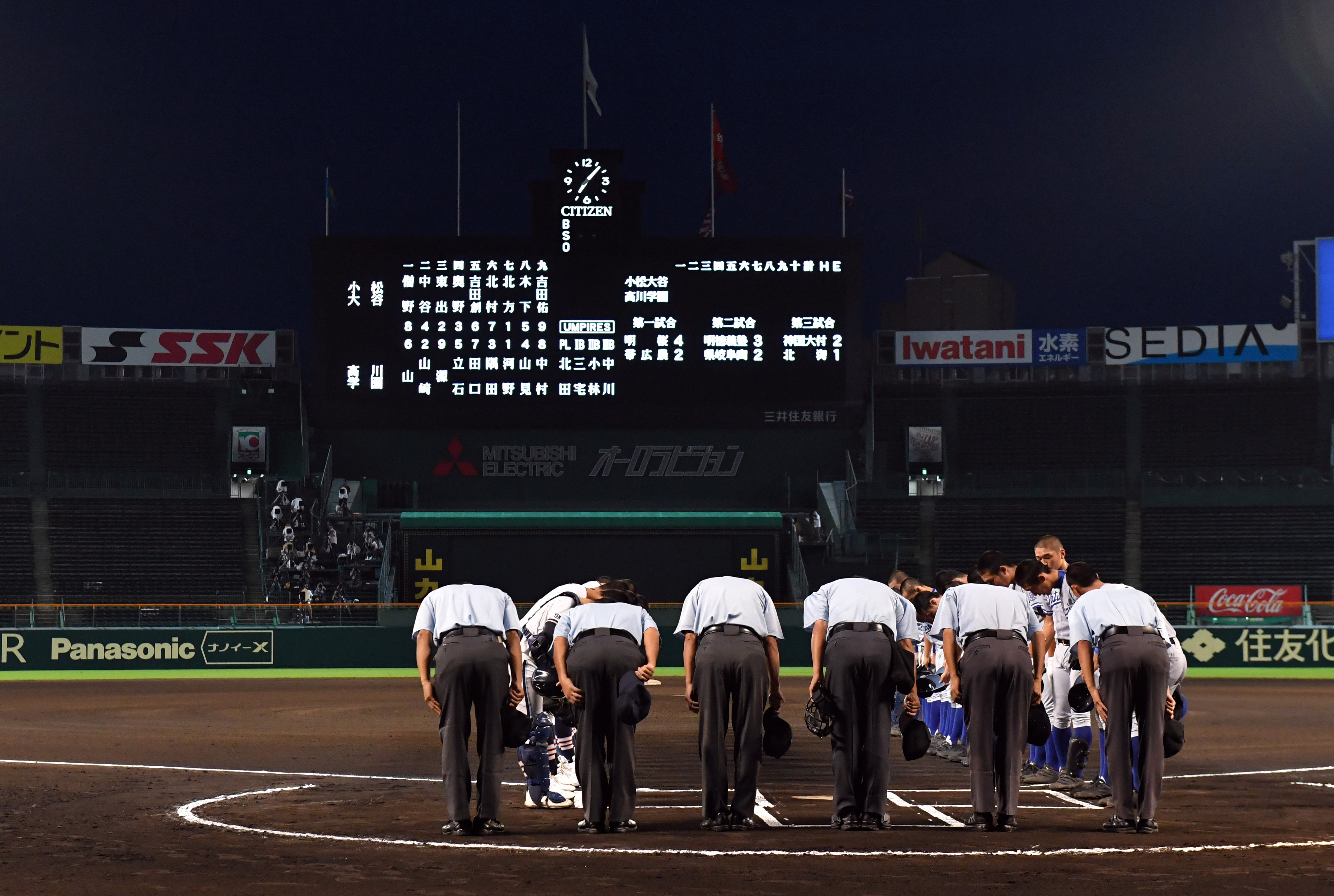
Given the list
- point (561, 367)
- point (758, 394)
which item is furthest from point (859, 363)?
point (561, 367)

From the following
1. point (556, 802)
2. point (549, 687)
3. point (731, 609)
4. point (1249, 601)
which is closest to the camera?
point (731, 609)

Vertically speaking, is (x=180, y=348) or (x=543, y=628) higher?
(x=180, y=348)

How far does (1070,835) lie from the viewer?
10117 mm

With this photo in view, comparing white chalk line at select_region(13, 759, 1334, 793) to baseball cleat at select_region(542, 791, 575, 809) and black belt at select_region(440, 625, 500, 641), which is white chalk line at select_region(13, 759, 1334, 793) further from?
black belt at select_region(440, 625, 500, 641)

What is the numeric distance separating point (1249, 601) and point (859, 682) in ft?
85.5

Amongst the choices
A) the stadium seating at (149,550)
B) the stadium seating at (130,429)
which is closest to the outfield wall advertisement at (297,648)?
the stadium seating at (149,550)

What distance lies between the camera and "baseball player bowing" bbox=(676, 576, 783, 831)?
10383mm

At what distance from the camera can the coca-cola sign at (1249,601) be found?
33.1 meters

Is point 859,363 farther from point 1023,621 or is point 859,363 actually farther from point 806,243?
point 1023,621

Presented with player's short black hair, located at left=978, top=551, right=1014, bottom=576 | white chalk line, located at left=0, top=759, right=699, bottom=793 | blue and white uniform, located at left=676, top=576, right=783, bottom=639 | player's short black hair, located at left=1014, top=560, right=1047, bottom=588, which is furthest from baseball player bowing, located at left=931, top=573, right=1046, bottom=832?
white chalk line, located at left=0, top=759, right=699, bottom=793

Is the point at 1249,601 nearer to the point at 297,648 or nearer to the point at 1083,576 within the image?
the point at 297,648

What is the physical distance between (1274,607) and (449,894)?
29.2m

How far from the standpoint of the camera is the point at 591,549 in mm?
41406

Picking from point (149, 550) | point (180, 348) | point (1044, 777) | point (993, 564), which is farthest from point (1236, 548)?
point (993, 564)
